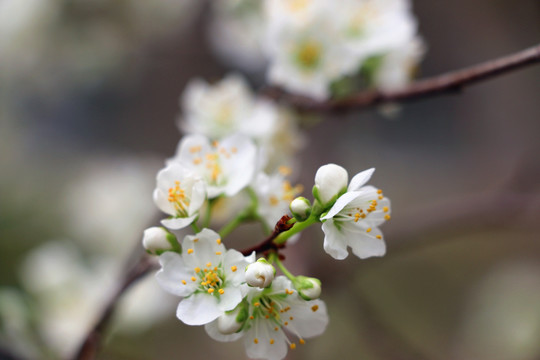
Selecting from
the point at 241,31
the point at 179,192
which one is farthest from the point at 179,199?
the point at 241,31

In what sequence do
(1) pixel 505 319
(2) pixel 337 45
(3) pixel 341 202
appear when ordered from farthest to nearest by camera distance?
(1) pixel 505 319, (2) pixel 337 45, (3) pixel 341 202

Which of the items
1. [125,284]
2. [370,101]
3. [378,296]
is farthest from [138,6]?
[378,296]

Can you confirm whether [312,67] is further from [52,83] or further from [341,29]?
[52,83]

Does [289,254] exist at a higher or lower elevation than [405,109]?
higher

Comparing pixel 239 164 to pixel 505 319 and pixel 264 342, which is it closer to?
pixel 264 342

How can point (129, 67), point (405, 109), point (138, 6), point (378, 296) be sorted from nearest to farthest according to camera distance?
point (138, 6)
point (129, 67)
point (378, 296)
point (405, 109)

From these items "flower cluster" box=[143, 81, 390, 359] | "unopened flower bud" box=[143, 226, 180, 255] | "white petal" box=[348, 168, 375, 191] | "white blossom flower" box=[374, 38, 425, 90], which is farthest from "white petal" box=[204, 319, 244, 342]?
"white blossom flower" box=[374, 38, 425, 90]

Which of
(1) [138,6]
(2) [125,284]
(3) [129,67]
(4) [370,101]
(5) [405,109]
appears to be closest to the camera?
(2) [125,284]

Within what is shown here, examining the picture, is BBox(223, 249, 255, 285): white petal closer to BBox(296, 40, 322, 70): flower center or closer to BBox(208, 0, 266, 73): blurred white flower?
BBox(296, 40, 322, 70): flower center
